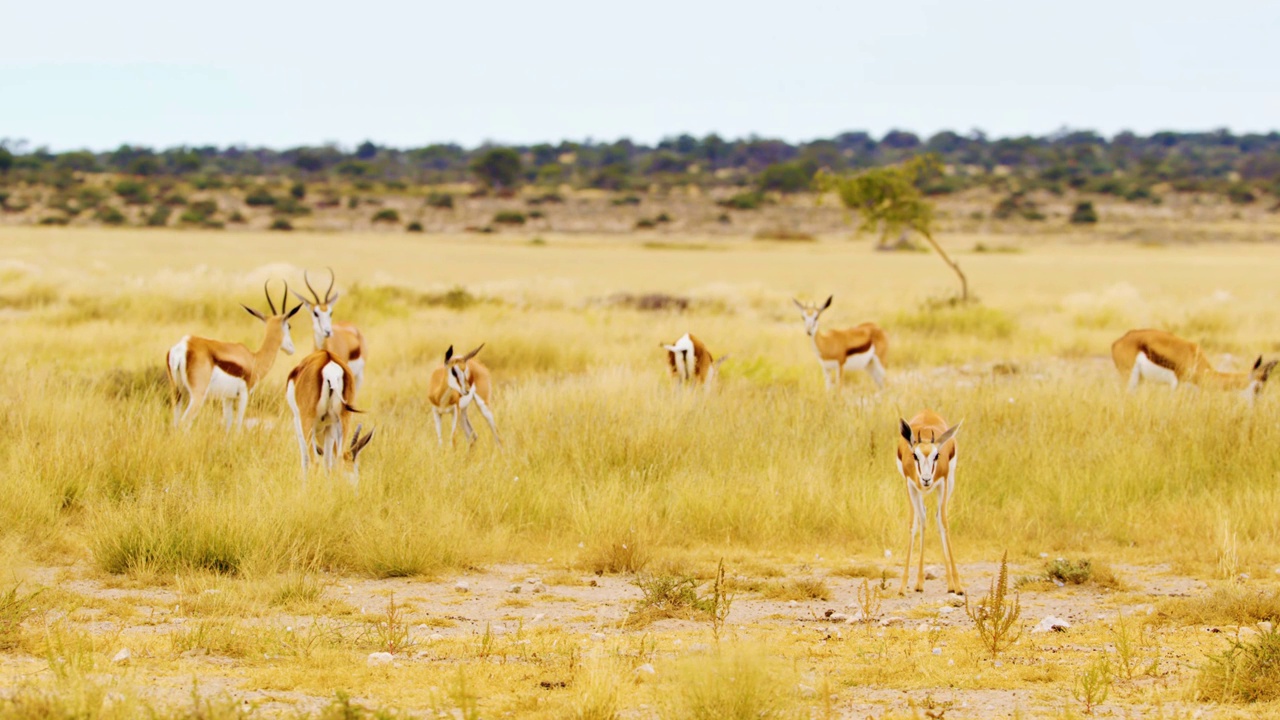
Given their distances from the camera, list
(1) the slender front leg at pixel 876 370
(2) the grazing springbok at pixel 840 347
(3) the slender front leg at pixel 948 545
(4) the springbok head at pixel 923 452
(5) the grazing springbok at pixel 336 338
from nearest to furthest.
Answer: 1. (4) the springbok head at pixel 923 452
2. (3) the slender front leg at pixel 948 545
3. (5) the grazing springbok at pixel 336 338
4. (2) the grazing springbok at pixel 840 347
5. (1) the slender front leg at pixel 876 370

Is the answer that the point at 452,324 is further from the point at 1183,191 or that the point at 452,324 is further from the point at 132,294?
the point at 1183,191

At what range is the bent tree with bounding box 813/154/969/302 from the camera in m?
26.3

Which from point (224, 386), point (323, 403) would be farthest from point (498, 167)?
point (323, 403)

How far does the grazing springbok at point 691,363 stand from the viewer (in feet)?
43.4

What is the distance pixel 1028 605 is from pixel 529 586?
9.96 ft

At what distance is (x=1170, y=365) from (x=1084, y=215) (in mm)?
60410

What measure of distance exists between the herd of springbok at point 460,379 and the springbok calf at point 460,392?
0.04 feet

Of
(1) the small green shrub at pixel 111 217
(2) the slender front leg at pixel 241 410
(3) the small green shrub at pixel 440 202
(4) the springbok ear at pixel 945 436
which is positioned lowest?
(1) the small green shrub at pixel 111 217

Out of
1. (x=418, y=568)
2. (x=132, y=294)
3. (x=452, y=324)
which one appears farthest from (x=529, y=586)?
(x=132, y=294)

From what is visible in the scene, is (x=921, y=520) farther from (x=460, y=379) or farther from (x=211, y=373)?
(x=211, y=373)

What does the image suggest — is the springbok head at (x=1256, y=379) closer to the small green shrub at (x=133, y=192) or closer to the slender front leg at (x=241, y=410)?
the slender front leg at (x=241, y=410)

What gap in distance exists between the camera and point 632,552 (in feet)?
27.9

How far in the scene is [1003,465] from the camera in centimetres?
1058

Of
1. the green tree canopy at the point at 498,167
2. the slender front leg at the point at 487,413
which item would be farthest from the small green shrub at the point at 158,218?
the slender front leg at the point at 487,413
